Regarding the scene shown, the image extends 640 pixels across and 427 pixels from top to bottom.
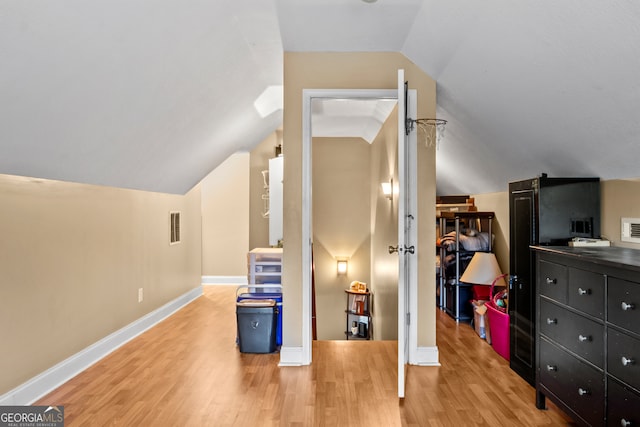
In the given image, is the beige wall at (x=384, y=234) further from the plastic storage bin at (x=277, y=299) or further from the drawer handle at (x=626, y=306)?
the drawer handle at (x=626, y=306)

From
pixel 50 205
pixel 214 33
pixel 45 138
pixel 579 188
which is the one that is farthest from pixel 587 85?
pixel 50 205

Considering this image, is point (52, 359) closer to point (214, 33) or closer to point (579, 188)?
point (214, 33)

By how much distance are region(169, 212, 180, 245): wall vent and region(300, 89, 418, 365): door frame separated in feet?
7.60

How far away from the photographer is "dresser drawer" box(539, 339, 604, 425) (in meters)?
2.17

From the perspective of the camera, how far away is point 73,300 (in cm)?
338

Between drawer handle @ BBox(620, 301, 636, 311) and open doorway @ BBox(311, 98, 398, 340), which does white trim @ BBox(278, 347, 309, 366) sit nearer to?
drawer handle @ BBox(620, 301, 636, 311)

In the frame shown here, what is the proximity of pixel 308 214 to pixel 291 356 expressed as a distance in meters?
1.11

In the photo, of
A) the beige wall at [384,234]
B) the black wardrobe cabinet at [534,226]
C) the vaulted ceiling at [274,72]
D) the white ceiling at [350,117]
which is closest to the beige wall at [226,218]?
the white ceiling at [350,117]

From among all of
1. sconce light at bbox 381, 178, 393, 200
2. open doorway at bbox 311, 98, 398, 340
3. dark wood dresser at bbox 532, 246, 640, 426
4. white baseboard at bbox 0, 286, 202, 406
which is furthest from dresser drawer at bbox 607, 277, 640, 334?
open doorway at bbox 311, 98, 398, 340

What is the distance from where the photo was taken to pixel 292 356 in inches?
145

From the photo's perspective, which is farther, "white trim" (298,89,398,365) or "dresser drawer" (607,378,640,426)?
"white trim" (298,89,398,365)

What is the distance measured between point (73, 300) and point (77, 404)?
→ 798 millimetres

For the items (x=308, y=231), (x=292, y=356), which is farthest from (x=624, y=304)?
(x=292, y=356)

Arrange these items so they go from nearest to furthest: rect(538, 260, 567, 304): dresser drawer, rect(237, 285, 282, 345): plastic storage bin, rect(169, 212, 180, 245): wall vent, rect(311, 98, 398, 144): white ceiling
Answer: rect(538, 260, 567, 304): dresser drawer < rect(237, 285, 282, 345): plastic storage bin < rect(169, 212, 180, 245): wall vent < rect(311, 98, 398, 144): white ceiling
